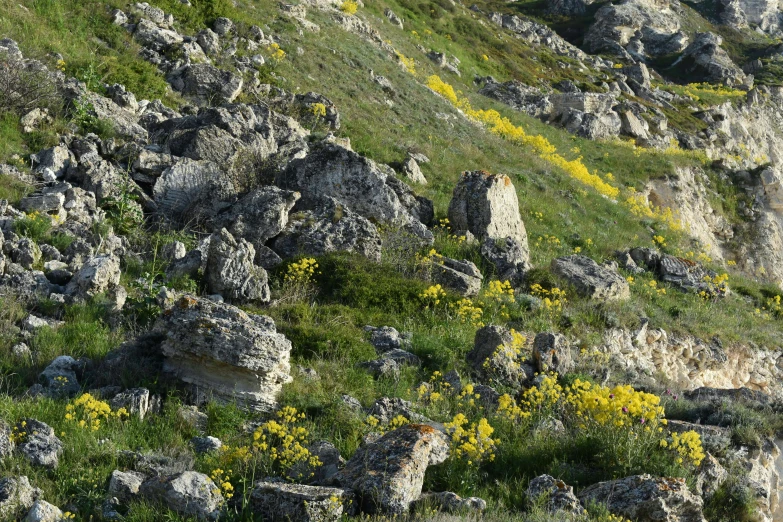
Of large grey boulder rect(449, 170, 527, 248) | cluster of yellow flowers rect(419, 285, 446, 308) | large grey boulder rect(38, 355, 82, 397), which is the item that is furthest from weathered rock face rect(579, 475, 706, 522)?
large grey boulder rect(449, 170, 527, 248)

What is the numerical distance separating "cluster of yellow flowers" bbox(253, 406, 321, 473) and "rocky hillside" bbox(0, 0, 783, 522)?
0.04 meters

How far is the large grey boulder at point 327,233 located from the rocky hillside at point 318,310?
0.05 meters

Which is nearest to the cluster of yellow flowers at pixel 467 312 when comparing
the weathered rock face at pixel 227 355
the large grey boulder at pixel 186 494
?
the weathered rock face at pixel 227 355

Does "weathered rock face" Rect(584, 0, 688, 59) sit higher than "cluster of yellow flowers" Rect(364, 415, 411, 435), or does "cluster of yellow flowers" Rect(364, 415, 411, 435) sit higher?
"cluster of yellow flowers" Rect(364, 415, 411, 435)

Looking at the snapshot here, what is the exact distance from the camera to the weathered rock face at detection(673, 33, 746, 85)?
79188 mm

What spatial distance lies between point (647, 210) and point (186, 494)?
79.0 feet

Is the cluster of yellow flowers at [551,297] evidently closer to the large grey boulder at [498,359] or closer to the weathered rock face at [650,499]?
the large grey boulder at [498,359]

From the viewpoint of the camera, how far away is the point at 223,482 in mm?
5289

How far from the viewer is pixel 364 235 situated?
460 inches

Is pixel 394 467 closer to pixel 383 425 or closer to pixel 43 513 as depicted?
pixel 383 425

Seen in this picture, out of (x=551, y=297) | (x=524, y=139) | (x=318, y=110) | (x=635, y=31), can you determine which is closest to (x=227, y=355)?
(x=551, y=297)

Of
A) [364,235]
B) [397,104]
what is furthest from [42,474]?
[397,104]

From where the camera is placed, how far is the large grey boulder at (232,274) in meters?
9.51

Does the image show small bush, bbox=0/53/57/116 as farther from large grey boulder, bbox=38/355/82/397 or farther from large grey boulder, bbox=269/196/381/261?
large grey boulder, bbox=38/355/82/397
